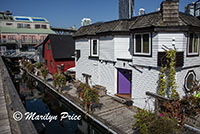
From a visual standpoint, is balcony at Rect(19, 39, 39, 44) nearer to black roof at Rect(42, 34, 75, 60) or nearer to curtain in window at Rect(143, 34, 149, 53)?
black roof at Rect(42, 34, 75, 60)

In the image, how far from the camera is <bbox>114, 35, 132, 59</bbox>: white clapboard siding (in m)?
14.3

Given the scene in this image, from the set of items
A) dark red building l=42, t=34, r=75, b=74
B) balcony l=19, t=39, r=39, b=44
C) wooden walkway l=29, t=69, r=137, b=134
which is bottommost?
wooden walkway l=29, t=69, r=137, b=134

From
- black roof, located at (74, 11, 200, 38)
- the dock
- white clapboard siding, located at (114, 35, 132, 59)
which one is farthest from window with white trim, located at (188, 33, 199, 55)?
the dock

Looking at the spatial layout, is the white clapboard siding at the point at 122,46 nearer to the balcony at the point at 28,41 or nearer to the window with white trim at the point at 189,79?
the window with white trim at the point at 189,79

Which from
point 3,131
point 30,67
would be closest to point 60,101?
point 3,131

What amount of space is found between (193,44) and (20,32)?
57779 mm

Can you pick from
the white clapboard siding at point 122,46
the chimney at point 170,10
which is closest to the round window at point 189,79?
the chimney at point 170,10

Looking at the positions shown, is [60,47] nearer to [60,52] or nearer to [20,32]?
[60,52]

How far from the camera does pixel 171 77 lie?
1009 centimetres

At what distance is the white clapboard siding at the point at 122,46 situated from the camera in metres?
14.3

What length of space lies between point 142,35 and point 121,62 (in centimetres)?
330

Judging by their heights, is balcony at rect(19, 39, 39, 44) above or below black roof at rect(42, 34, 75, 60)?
above

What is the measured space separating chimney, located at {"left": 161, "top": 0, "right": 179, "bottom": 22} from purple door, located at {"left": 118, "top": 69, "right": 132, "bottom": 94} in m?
5.97

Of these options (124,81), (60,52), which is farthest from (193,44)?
(60,52)
